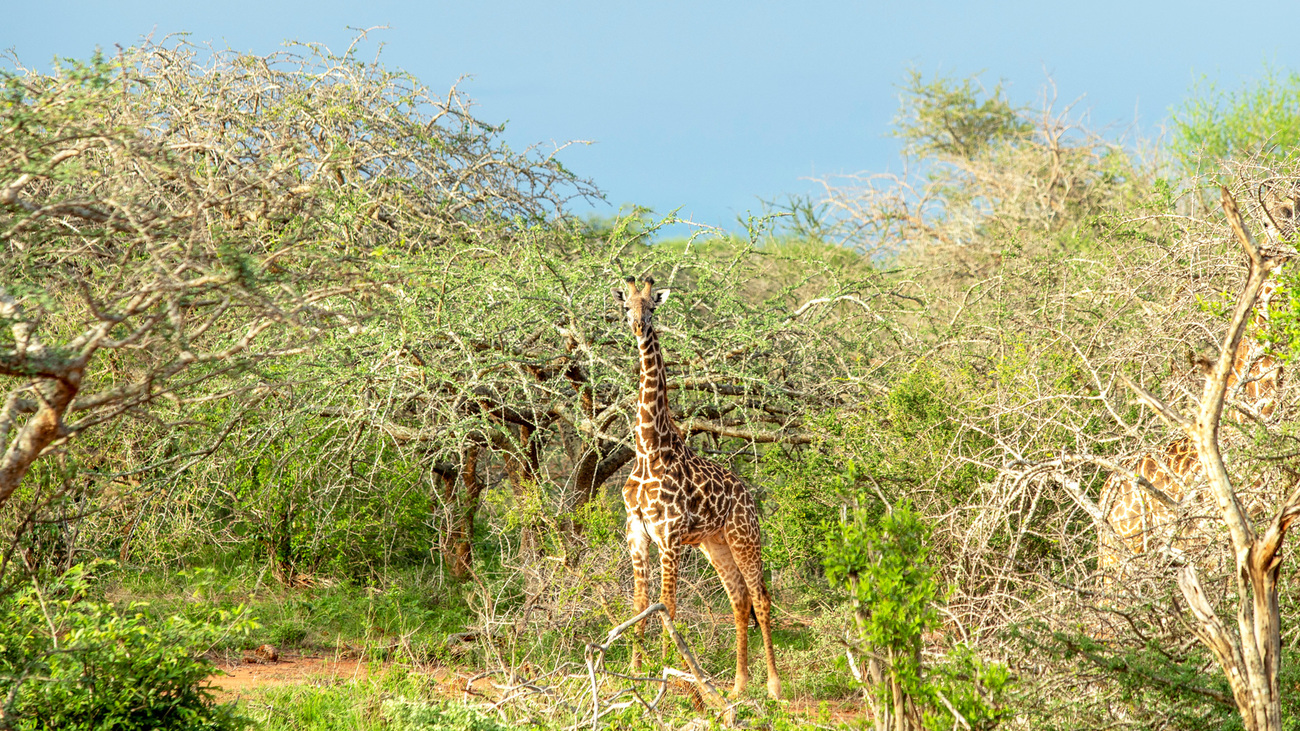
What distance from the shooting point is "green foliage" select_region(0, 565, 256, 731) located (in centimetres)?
380

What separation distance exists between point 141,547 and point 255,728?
10.8 ft

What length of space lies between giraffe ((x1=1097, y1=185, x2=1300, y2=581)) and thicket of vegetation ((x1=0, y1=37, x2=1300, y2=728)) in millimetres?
106

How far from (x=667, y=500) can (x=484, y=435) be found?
1381mm

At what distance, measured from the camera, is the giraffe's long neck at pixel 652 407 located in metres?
6.00

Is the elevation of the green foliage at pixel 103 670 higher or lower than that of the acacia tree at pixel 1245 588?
lower

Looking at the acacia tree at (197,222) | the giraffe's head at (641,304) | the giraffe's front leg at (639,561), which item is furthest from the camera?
the giraffe's front leg at (639,561)

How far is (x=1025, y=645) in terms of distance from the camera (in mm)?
4320

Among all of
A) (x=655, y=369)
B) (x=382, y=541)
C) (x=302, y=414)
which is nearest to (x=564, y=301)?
(x=655, y=369)

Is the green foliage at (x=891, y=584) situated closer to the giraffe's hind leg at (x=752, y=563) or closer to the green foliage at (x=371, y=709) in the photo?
the green foliage at (x=371, y=709)

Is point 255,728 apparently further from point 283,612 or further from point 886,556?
point 886,556

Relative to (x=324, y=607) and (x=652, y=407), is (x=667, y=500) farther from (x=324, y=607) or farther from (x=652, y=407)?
(x=324, y=607)

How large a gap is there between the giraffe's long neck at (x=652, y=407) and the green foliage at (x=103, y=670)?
252 centimetres

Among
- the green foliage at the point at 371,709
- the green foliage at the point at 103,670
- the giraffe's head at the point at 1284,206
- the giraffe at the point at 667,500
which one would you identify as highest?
the giraffe's head at the point at 1284,206

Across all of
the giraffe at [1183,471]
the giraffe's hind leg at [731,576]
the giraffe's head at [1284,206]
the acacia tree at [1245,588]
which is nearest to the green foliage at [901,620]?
the acacia tree at [1245,588]
